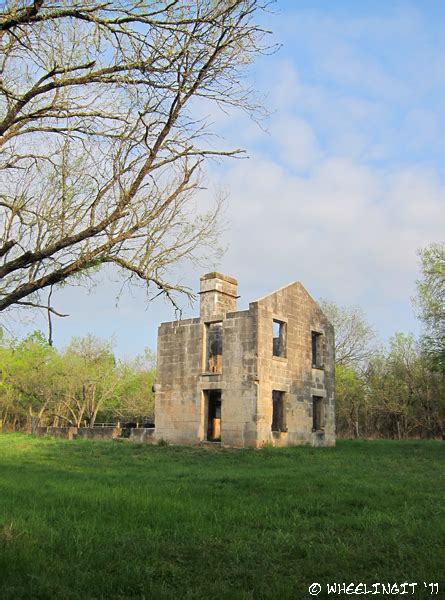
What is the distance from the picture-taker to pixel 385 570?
17.8 ft

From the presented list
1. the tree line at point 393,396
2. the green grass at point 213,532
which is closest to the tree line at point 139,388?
the tree line at point 393,396

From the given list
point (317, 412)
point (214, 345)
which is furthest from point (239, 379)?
point (317, 412)

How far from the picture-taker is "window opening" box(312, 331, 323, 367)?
1091 inches

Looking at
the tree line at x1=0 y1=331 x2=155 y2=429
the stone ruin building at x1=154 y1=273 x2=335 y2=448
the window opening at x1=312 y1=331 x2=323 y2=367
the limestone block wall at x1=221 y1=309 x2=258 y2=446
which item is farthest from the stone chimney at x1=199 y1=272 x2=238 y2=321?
the tree line at x1=0 y1=331 x2=155 y2=429

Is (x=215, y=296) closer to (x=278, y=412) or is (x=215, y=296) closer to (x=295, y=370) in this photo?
(x=295, y=370)

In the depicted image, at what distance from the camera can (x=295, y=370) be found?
25.2m

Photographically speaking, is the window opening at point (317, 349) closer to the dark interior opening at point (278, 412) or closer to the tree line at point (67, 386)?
the dark interior opening at point (278, 412)

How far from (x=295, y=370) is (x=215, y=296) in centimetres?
475

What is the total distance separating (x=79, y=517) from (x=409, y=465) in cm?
1105

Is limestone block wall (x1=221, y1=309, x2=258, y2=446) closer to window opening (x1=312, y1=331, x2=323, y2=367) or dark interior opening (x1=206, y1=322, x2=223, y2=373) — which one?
dark interior opening (x1=206, y1=322, x2=223, y2=373)

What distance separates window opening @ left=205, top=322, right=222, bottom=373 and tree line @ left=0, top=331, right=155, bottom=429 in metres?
20.6

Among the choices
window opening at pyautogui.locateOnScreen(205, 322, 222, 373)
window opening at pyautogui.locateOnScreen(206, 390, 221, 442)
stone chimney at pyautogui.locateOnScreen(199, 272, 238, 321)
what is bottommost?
window opening at pyautogui.locateOnScreen(206, 390, 221, 442)

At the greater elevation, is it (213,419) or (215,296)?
(215,296)

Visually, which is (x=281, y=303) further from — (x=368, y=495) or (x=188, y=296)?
(x=188, y=296)
